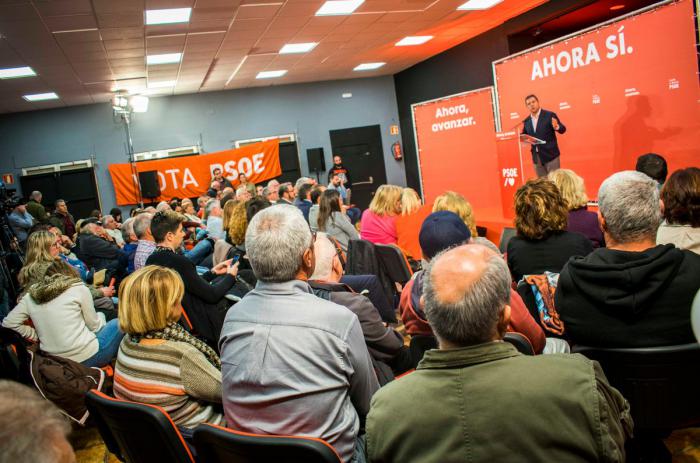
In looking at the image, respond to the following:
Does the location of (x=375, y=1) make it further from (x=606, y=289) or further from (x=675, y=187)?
(x=606, y=289)

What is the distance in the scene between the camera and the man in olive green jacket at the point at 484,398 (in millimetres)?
1126

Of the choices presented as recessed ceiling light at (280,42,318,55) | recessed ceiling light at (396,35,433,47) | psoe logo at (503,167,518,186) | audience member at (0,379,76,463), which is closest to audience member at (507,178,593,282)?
audience member at (0,379,76,463)

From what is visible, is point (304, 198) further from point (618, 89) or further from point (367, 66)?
point (367, 66)

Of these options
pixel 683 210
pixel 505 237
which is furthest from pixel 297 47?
pixel 683 210

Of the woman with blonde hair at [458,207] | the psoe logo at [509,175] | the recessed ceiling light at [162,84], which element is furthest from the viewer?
the recessed ceiling light at [162,84]

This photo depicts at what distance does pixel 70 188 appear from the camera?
39.5ft

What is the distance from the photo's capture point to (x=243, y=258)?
3.82m

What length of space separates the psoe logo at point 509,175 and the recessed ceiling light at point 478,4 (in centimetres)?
252

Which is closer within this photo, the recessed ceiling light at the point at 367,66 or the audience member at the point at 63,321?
the audience member at the point at 63,321

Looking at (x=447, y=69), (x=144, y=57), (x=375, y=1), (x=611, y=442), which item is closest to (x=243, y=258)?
(x=611, y=442)

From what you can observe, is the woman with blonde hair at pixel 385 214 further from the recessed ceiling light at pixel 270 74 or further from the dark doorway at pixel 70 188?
the dark doorway at pixel 70 188

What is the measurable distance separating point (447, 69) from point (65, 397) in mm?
10531

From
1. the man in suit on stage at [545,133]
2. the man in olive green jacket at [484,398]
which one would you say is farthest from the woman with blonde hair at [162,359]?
the man in suit on stage at [545,133]

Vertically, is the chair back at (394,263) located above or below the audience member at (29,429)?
below
